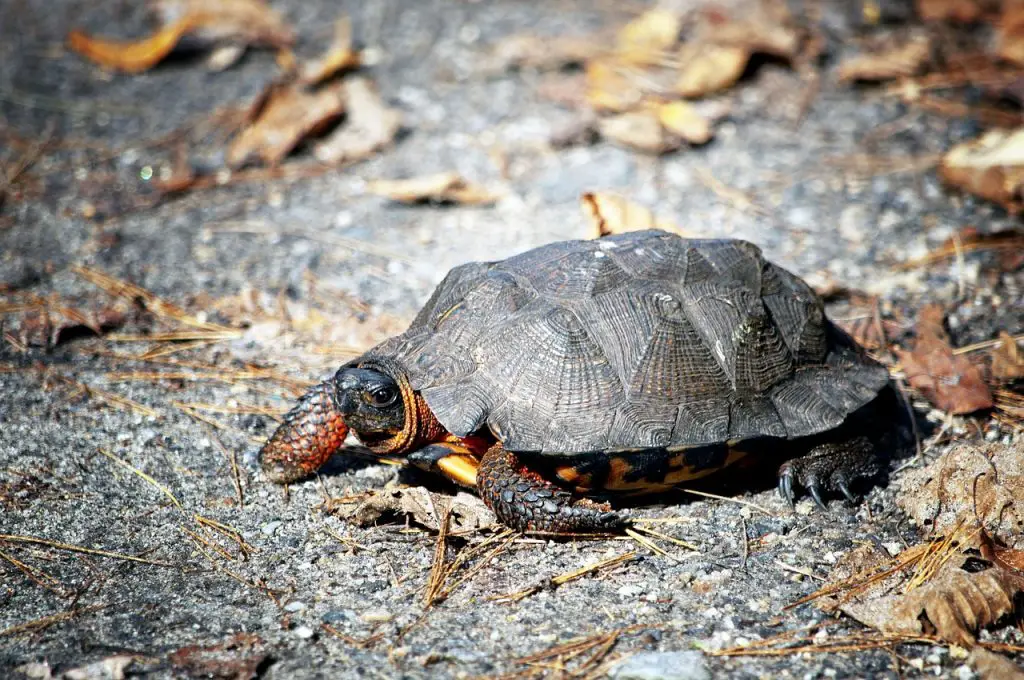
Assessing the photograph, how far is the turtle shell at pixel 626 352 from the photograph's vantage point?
9.75 ft

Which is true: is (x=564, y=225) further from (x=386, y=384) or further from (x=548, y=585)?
(x=548, y=585)

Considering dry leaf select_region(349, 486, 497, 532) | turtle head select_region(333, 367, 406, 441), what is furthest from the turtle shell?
dry leaf select_region(349, 486, 497, 532)

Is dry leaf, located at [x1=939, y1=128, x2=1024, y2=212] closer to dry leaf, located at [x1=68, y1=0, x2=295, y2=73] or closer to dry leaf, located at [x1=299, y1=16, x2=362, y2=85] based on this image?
dry leaf, located at [x1=299, y1=16, x2=362, y2=85]

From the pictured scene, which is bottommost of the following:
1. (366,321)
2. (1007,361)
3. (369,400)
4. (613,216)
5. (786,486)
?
(366,321)

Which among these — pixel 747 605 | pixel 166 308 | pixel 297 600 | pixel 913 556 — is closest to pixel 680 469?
pixel 747 605

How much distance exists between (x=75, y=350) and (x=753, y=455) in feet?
9.67

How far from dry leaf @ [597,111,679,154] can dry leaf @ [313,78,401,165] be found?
1398 millimetres

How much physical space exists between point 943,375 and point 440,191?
9.38ft

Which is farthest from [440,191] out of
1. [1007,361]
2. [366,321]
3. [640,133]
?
[1007,361]

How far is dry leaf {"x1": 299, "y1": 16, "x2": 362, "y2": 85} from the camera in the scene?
6.27m

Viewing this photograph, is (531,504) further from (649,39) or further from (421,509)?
(649,39)

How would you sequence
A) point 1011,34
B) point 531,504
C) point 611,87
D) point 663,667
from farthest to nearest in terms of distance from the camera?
point 1011,34
point 611,87
point 531,504
point 663,667

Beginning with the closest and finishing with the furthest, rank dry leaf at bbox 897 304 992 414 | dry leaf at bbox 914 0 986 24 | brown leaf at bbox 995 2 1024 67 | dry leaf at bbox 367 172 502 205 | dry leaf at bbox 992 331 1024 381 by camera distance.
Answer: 1. dry leaf at bbox 897 304 992 414
2. dry leaf at bbox 992 331 1024 381
3. dry leaf at bbox 367 172 502 205
4. brown leaf at bbox 995 2 1024 67
5. dry leaf at bbox 914 0 986 24

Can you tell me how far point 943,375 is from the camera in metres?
3.73
